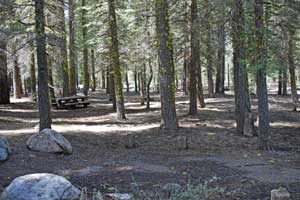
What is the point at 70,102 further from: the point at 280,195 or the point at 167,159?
the point at 280,195

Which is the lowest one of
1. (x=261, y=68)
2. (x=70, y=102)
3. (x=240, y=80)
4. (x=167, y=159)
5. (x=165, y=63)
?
(x=167, y=159)

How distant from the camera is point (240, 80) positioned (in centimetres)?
1275

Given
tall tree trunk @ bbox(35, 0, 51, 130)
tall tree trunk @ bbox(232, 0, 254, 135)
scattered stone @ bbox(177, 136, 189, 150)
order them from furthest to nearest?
tall tree trunk @ bbox(232, 0, 254, 135) < tall tree trunk @ bbox(35, 0, 51, 130) < scattered stone @ bbox(177, 136, 189, 150)

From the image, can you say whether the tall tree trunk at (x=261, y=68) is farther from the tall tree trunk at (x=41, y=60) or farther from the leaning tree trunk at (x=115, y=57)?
the leaning tree trunk at (x=115, y=57)

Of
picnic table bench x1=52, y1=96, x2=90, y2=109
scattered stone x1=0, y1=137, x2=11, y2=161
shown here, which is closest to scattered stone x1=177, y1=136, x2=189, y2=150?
scattered stone x1=0, y1=137, x2=11, y2=161

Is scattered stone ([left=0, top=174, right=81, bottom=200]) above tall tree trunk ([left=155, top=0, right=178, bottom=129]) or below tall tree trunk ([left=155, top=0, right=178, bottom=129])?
below

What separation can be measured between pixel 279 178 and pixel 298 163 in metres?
1.76

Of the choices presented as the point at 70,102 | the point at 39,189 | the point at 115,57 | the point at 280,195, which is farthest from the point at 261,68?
the point at 70,102

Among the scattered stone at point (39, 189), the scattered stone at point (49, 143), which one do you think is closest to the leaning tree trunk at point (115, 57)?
the scattered stone at point (49, 143)

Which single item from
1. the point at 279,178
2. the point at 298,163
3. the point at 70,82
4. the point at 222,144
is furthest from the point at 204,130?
the point at 70,82

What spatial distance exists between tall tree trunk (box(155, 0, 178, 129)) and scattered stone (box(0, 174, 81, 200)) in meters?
8.25

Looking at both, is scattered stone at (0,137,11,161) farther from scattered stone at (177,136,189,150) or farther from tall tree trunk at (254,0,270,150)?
tall tree trunk at (254,0,270,150)

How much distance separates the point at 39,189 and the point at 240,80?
871cm

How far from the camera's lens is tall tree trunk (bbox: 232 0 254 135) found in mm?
12031
